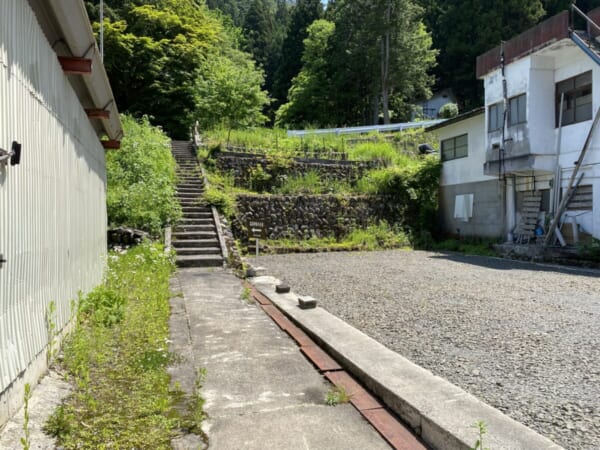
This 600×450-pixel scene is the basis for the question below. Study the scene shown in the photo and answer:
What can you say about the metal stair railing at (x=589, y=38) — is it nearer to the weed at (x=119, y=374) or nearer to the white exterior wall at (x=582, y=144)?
the white exterior wall at (x=582, y=144)

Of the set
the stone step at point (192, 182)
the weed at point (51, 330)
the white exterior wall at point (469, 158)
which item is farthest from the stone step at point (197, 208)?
the white exterior wall at point (469, 158)

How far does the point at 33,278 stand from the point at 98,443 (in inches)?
47.0

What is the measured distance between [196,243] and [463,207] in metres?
10.2

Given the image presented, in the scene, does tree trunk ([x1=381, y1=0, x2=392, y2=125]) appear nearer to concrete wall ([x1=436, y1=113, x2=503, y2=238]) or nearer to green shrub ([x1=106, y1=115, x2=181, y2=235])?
concrete wall ([x1=436, y1=113, x2=503, y2=238])

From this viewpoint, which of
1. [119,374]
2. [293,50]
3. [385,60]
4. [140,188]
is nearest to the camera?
[119,374]

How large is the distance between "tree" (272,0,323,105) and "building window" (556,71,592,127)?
1126 inches

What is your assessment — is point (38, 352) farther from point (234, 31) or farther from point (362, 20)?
point (234, 31)

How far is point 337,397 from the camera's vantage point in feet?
10.2

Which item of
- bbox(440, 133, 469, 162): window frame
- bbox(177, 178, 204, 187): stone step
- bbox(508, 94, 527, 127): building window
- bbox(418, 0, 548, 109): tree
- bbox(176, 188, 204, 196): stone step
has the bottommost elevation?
bbox(176, 188, 204, 196): stone step

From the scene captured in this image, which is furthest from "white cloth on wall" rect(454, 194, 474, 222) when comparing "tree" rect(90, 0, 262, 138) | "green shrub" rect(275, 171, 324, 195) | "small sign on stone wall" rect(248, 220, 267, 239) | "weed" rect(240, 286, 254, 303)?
"tree" rect(90, 0, 262, 138)

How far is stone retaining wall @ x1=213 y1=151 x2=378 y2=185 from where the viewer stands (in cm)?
1659

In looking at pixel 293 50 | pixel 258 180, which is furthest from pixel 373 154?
pixel 293 50

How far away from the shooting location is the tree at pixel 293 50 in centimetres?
3906

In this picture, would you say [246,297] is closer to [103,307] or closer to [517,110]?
[103,307]
